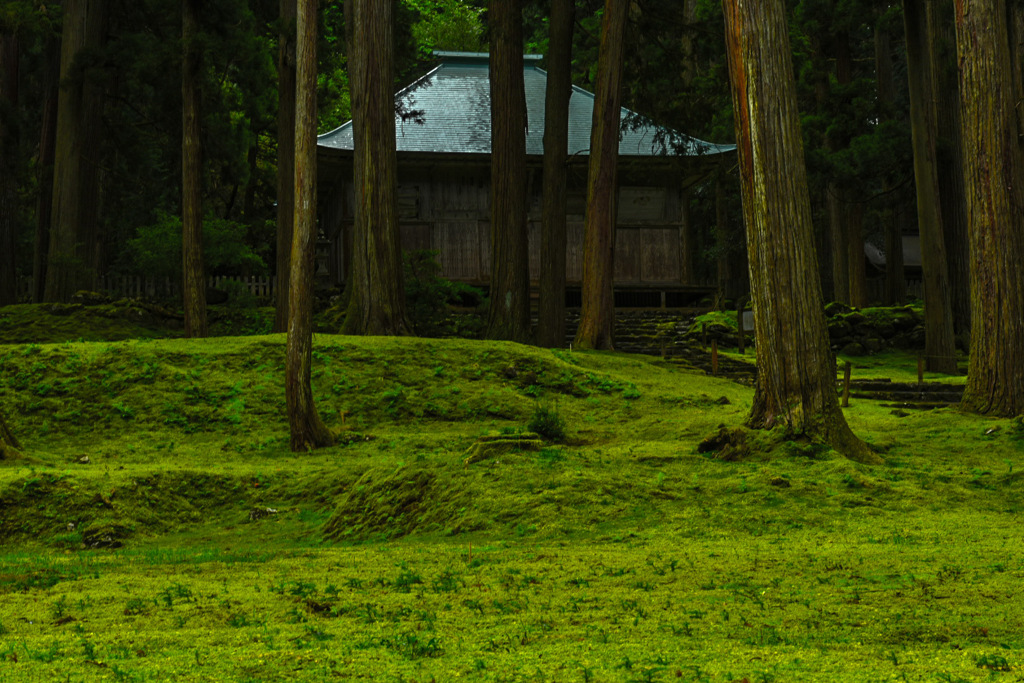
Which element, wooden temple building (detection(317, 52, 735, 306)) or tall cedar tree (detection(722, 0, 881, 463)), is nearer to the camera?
tall cedar tree (detection(722, 0, 881, 463))

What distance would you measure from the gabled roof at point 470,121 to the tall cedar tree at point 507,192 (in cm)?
589

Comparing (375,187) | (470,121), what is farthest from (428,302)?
(470,121)

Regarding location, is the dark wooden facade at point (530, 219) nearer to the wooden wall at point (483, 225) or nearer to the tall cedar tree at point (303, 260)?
the wooden wall at point (483, 225)

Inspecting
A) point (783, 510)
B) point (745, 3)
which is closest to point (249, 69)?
point (745, 3)

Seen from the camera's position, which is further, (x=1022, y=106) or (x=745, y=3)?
(x=1022, y=106)

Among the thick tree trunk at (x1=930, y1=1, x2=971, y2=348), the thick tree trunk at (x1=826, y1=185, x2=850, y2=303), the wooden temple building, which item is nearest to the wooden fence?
the wooden temple building

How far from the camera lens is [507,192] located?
2039 centimetres

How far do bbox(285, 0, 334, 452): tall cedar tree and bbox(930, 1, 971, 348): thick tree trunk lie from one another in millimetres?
17765

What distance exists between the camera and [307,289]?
12.2m

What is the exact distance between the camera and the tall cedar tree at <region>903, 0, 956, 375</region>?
74.7 feet

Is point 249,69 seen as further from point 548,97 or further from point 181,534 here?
point 181,534

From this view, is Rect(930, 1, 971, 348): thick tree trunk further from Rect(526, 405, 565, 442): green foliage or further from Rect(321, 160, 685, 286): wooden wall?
Rect(526, 405, 565, 442): green foliage

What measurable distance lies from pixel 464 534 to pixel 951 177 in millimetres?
21746

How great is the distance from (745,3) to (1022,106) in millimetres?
8367
